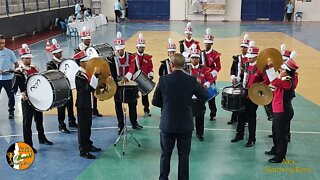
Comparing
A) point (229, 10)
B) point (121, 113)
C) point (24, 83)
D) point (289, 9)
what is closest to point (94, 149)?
point (121, 113)

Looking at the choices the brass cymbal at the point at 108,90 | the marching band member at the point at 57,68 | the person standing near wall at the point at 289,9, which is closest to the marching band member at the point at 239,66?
the brass cymbal at the point at 108,90

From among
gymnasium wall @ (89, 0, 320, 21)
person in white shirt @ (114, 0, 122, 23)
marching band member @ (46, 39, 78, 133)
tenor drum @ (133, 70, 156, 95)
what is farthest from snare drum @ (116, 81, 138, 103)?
gymnasium wall @ (89, 0, 320, 21)

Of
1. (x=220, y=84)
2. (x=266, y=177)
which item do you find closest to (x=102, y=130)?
(x=266, y=177)

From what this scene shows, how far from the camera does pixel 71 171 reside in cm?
746

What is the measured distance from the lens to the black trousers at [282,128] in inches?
298

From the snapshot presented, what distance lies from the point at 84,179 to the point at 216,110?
16.0ft

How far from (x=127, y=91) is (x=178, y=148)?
2.40 m

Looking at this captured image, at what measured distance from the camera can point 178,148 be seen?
6473 mm

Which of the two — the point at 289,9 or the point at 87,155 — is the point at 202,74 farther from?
the point at 289,9

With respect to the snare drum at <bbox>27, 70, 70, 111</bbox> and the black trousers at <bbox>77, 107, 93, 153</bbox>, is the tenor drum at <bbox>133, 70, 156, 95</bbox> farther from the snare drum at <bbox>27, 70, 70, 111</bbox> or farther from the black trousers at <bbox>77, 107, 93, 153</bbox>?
the snare drum at <bbox>27, 70, 70, 111</bbox>

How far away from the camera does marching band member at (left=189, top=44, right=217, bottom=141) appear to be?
8.53 metres

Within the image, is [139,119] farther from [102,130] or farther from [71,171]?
[71,171]

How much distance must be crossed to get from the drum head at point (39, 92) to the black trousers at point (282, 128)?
443 centimetres

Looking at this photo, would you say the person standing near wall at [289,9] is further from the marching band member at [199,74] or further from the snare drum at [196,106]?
the snare drum at [196,106]
